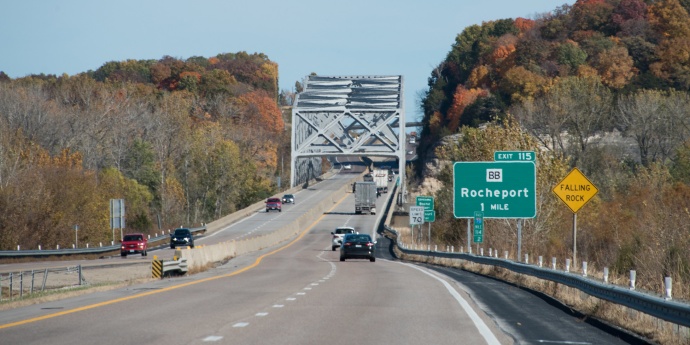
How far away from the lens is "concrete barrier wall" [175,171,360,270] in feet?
122

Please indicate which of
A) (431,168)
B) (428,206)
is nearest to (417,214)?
(428,206)

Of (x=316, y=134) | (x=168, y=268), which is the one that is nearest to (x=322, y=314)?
(x=168, y=268)

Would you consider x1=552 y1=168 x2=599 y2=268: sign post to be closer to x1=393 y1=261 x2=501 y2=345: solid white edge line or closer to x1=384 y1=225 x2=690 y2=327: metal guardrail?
x1=384 y1=225 x2=690 y2=327: metal guardrail

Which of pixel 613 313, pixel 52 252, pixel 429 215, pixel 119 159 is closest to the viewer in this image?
pixel 613 313

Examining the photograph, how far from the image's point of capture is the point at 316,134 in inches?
6388

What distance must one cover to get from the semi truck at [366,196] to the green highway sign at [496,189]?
212 ft

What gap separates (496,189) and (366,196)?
6708 cm

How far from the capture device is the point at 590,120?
8744 cm

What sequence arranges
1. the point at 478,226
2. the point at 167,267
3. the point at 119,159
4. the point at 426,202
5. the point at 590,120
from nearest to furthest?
the point at 167,267
the point at 478,226
the point at 426,202
the point at 590,120
the point at 119,159

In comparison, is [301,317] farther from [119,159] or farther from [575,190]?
[119,159]

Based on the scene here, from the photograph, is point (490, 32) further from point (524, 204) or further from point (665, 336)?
point (665, 336)

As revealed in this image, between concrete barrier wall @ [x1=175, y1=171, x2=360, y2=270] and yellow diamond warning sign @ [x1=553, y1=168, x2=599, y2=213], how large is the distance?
1316cm

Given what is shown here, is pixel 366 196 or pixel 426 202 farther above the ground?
pixel 366 196

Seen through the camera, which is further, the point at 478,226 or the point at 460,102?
the point at 460,102
